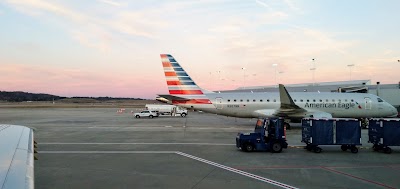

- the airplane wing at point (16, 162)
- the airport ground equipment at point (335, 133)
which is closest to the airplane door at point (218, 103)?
the airport ground equipment at point (335, 133)

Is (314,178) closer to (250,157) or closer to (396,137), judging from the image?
(250,157)

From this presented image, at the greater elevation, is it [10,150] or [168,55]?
[168,55]

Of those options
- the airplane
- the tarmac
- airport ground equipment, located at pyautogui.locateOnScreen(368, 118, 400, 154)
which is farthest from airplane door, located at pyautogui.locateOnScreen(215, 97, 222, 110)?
airport ground equipment, located at pyautogui.locateOnScreen(368, 118, 400, 154)

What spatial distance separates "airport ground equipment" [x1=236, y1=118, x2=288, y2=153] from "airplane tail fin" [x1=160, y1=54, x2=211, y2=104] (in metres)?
16.3

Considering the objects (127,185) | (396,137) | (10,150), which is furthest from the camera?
(396,137)

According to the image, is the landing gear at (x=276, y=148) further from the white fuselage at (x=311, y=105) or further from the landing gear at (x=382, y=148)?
the white fuselage at (x=311, y=105)

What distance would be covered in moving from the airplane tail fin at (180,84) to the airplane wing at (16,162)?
2874 cm

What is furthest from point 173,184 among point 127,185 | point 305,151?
point 305,151

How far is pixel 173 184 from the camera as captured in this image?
11.3 m

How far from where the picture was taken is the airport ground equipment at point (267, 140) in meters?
18.6

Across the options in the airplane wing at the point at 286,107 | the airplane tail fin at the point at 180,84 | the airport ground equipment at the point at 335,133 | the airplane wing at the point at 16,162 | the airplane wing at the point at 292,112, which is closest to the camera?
the airplane wing at the point at 16,162

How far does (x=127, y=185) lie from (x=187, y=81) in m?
25.0

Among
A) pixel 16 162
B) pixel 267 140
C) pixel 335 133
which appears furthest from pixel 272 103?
pixel 16 162

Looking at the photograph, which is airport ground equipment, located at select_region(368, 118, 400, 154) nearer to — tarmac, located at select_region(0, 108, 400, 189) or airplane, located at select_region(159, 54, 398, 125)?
tarmac, located at select_region(0, 108, 400, 189)
